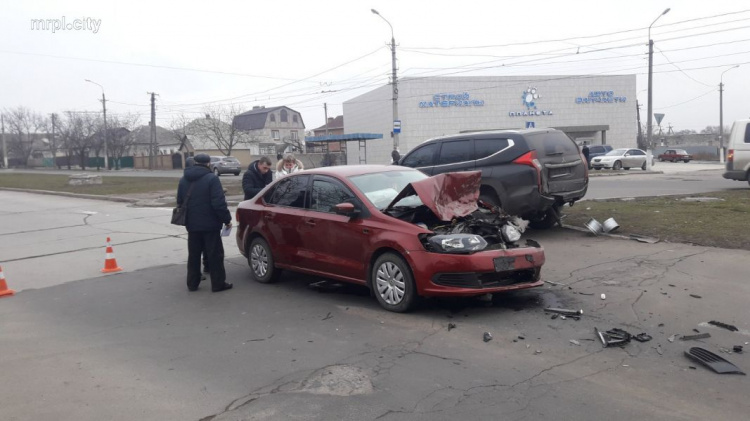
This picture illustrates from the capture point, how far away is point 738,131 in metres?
16.4

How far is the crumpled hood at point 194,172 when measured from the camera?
7.93 meters

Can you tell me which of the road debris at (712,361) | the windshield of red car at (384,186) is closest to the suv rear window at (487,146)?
the windshield of red car at (384,186)

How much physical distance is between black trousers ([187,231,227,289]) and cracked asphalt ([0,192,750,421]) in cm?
25

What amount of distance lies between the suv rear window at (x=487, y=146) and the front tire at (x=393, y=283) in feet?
14.3

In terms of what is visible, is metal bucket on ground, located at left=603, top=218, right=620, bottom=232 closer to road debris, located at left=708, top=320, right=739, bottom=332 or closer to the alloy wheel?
road debris, located at left=708, top=320, right=739, bottom=332

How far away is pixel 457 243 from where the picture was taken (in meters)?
6.25

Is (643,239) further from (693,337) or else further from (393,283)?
(393,283)

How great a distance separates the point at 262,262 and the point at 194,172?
1514mm

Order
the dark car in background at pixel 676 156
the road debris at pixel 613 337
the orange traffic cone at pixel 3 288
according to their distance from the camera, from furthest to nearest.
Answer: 1. the dark car in background at pixel 676 156
2. the orange traffic cone at pixel 3 288
3. the road debris at pixel 613 337

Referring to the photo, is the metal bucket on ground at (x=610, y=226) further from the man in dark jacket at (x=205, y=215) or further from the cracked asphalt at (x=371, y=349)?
the man in dark jacket at (x=205, y=215)

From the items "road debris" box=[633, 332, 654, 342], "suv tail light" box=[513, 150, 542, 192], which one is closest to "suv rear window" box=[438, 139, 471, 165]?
"suv tail light" box=[513, 150, 542, 192]

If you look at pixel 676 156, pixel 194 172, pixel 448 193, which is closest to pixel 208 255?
pixel 194 172

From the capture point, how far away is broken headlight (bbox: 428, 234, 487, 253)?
20.4 ft

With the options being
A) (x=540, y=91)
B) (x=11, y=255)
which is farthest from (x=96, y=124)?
(x=11, y=255)
